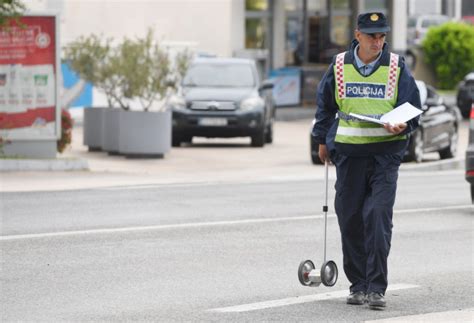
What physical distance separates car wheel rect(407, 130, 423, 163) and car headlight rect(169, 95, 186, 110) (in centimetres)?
487

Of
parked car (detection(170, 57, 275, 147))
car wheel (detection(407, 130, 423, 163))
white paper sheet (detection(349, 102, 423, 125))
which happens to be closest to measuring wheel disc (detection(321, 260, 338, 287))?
white paper sheet (detection(349, 102, 423, 125))

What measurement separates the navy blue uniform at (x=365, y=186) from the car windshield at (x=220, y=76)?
1873cm

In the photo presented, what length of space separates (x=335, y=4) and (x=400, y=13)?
308 cm

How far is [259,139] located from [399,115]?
61.4ft

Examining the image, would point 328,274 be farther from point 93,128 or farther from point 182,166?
point 93,128

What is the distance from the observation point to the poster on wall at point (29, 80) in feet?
68.9

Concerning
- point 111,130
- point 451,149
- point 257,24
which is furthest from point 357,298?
point 257,24

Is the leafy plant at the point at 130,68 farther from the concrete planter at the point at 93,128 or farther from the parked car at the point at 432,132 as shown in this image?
the parked car at the point at 432,132

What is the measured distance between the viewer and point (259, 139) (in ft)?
91.1

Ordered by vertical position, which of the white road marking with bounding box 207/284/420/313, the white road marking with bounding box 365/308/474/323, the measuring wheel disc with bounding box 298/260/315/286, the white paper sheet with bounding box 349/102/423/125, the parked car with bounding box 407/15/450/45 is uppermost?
the parked car with bounding box 407/15/450/45

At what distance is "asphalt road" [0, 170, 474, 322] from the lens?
9.30m

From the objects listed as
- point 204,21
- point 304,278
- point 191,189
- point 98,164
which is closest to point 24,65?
point 98,164

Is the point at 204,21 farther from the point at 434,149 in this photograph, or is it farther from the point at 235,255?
the point at 235,255

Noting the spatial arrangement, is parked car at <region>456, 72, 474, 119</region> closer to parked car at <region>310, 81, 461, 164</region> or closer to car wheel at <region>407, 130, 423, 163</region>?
parked car at <region>310, 81, 461, 164</region>
